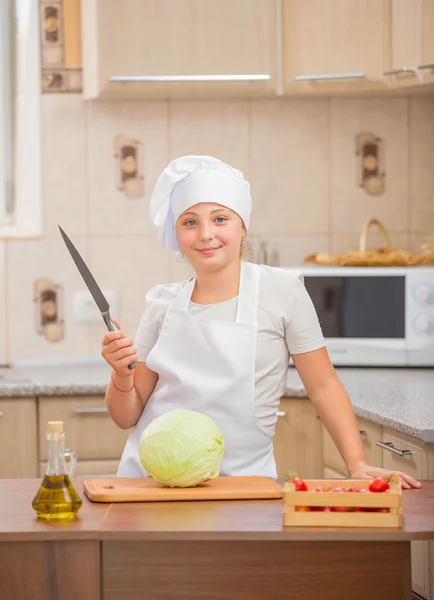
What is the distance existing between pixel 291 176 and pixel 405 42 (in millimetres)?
685

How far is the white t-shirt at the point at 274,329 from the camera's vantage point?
1.98 m

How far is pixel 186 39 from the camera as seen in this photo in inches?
128

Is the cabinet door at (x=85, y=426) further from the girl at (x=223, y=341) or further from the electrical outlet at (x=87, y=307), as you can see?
the girl at (x=223, y=341)

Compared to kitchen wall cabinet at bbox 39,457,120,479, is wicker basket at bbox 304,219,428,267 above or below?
above

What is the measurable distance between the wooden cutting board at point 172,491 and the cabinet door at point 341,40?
6.27ft

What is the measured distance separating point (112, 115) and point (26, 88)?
1.08 feet

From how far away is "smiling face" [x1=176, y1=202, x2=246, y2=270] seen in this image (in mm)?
1889

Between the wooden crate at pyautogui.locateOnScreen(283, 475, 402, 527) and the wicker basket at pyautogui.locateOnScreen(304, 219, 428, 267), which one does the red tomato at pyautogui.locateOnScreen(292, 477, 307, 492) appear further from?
the wicker basket at pyautogui.locateOnScreen(304, 219, 428, 267)

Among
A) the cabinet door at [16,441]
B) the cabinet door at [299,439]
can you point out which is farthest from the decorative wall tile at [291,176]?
the cabinet door at [16,441]

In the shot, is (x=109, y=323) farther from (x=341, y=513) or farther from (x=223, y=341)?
(x=341, y=513)

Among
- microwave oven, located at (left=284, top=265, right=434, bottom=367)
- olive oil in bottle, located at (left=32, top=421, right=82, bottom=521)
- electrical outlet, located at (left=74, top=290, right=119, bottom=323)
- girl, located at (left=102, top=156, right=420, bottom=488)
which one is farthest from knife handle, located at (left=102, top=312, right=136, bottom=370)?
electrical outlet, located at (left=74, top=290, right=119, bottom=323)

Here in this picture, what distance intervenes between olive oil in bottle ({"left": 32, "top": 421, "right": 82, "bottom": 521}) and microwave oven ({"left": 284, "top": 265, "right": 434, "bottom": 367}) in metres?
1.87

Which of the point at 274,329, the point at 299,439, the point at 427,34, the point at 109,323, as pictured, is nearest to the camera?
the point at 109,323

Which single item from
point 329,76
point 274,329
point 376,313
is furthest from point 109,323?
point 329,76
